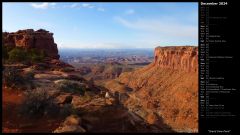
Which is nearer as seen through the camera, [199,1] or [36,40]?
[199,1]

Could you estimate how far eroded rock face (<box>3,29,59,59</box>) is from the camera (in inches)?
1152

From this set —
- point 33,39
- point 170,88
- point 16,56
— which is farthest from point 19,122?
point 170,88

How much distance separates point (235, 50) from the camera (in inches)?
234

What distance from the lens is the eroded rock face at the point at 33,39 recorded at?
29250mm

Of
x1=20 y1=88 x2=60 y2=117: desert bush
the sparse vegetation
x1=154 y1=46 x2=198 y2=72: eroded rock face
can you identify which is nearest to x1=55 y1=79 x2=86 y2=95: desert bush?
x1=20 y1=88 x2=60 y2=117: desert bush

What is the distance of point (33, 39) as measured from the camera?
29922 millimetres

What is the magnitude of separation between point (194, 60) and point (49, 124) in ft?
125

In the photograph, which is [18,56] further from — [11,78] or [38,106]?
[38,106]

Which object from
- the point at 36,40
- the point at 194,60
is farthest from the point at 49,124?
the point at 194,60

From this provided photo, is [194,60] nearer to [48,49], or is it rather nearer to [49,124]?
[48,49]

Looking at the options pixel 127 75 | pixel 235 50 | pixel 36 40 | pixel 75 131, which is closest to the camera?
pixel 235 50

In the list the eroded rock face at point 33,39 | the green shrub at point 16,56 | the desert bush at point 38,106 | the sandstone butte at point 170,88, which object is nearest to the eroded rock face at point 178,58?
the sandstone butte at point 170,88

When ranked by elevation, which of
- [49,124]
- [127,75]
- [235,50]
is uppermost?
[235,50]

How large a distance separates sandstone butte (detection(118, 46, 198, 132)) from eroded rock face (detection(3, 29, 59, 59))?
8.75 m
